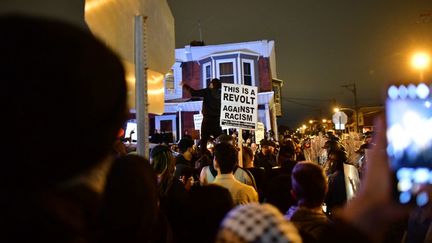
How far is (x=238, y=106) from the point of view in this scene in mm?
8102

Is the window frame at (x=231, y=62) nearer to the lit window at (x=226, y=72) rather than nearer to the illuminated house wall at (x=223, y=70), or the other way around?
the illuminated house wall at (x=223, y=70)

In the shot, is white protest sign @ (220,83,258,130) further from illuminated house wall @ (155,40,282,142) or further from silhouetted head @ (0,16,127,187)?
illuminated house wall @ (155,40,282,142)

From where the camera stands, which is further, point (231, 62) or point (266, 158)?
point (231, 62)

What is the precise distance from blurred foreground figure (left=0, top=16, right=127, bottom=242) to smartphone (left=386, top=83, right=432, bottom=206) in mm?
943

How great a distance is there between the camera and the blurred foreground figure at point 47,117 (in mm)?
879

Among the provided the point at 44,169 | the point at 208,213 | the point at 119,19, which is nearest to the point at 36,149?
the point at 44,169

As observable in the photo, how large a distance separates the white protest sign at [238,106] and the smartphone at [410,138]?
6359 millimetres

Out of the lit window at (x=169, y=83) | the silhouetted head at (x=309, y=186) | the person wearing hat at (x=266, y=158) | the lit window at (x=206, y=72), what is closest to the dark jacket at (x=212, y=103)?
the person wearing hat at (x=266, y=158)

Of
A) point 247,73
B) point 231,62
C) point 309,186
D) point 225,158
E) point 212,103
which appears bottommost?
point 309,186

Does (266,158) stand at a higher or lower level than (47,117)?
lower

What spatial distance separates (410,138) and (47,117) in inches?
47.9

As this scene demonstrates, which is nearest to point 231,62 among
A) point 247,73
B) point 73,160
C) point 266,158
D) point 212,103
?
point 247,73

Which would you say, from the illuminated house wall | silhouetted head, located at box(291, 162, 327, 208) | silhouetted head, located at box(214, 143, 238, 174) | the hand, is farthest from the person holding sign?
the illuminated house wall

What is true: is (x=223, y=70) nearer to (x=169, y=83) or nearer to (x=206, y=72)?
(x=206, y=72)
